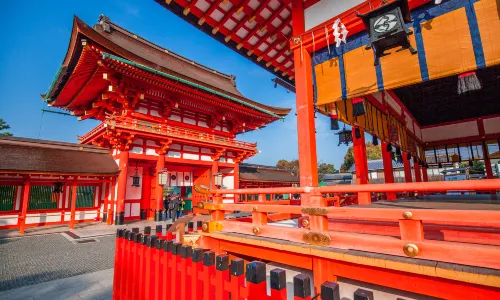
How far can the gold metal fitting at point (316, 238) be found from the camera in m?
2.36

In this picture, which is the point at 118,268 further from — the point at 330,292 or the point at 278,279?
the point at 330,292

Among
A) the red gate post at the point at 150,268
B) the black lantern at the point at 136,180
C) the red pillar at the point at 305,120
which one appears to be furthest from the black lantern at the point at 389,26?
the black lantern at the point at 136,180

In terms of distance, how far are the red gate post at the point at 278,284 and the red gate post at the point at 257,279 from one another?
4.6 inches

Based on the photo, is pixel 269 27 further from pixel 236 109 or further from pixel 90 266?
A: pixel 236 109

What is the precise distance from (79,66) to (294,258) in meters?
13.6

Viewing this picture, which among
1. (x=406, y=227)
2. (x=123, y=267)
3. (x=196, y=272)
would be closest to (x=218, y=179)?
(x=123, y=267)

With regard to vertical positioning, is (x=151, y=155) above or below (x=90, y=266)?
above

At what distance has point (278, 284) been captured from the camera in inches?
57.2

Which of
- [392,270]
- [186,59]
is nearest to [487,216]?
[392,270]

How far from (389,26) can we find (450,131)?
1003 centimetres

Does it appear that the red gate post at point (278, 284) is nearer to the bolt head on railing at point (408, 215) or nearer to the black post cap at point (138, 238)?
the bolt head on railing at point (408, 215)

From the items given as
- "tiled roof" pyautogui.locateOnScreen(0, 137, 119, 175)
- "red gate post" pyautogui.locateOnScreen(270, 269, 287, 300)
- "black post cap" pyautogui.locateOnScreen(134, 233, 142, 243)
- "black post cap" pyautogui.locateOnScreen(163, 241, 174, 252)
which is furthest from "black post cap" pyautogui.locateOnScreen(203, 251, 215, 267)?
"tiled roof" pyautogui.locateOnScreen(0, 137, 119, 175)

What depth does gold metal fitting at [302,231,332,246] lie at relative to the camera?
2.36 metres

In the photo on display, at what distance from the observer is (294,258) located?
2.71 meters
